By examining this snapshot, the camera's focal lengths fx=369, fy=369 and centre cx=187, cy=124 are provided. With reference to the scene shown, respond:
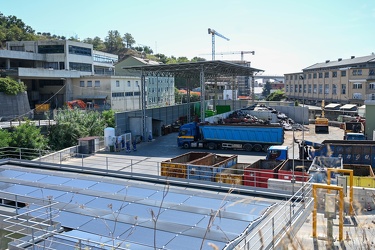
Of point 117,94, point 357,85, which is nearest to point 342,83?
point 357,85

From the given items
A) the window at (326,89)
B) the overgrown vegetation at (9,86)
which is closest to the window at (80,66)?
the overgrown vegetation at (9,86)

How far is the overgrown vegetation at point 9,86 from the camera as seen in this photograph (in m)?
41.9

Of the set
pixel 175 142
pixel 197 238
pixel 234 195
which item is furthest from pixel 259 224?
pixel 175 142

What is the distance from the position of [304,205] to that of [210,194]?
2664 millimetres

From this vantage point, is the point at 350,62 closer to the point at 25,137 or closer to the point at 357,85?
the point at 357,85

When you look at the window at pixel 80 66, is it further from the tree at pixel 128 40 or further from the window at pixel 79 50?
the tree at pixel 128 40

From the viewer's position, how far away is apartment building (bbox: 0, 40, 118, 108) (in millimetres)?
49125

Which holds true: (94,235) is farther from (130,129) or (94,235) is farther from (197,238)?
(130,129)

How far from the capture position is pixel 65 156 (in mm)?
26797

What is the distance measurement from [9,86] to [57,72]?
7.32m

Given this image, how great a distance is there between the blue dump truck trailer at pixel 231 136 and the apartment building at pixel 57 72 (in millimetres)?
20504

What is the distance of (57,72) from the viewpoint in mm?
48125

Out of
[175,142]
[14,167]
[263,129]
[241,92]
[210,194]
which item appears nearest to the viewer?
[210,194]

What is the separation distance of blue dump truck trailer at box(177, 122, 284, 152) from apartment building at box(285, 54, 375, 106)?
2424 cm
